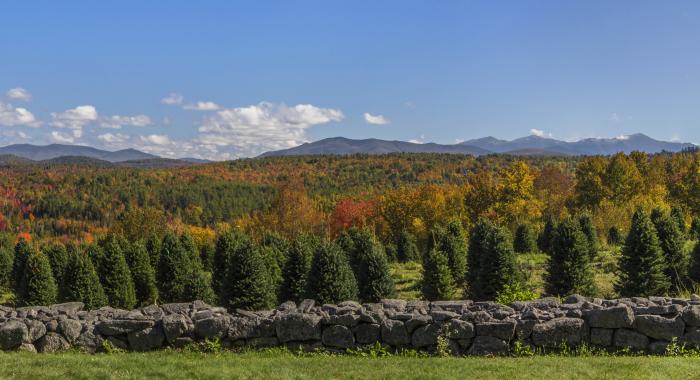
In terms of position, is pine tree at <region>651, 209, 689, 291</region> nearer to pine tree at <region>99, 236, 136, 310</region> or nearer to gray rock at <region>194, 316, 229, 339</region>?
gray rock at <region>194, 316, 229, 339</region>

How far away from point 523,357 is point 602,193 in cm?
5012

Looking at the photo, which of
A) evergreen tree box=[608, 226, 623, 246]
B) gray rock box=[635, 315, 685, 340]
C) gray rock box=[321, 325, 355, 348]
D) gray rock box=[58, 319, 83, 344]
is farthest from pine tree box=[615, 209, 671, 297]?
evergreen tree box=[608, 226, 623, 246]

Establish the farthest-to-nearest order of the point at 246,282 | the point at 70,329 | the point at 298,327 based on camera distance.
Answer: the point at 246,282, the point at 70,329, the point at 298,327

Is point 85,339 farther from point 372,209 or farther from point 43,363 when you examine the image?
point 372,209

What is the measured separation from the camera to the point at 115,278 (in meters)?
28.6

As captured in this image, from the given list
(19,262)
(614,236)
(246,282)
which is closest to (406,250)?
(614,236)

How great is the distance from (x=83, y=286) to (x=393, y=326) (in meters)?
21.8

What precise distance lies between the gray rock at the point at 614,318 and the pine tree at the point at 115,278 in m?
25.6

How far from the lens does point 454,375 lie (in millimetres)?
9375

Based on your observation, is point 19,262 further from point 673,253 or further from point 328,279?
point 673,253

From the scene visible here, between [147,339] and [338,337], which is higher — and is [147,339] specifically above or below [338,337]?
below

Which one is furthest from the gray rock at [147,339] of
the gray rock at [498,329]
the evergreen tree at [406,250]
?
the evergreen tree at [406,250]

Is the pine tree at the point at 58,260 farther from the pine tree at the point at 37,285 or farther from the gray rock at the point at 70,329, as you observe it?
the gray rock at the point at 70,329

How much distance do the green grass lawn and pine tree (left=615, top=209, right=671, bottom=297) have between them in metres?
14.1
